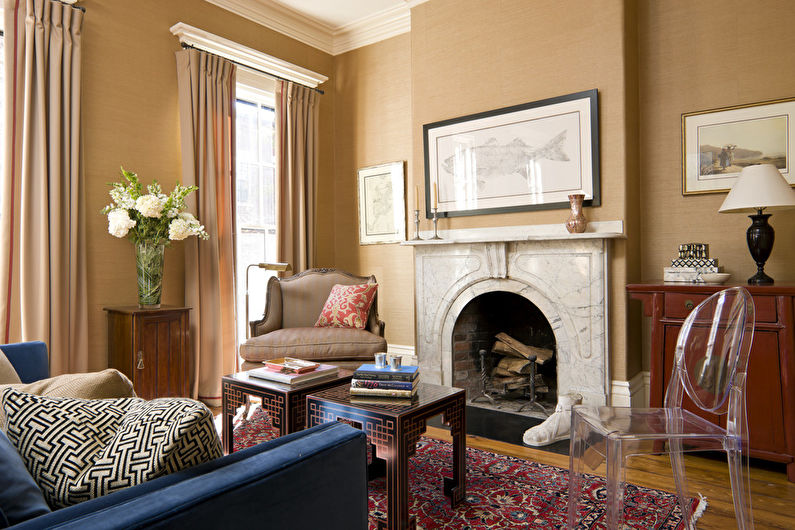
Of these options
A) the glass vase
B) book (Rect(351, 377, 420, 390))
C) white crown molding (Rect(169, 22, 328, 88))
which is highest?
white crown molding (Rect(169, 22, 328, 88))

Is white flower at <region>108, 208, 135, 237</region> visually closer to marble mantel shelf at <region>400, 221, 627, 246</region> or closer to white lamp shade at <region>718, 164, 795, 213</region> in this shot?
marble mantel shelf at <region>400, 221, 627, 246</region>

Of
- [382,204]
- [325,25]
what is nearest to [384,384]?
[382,204]

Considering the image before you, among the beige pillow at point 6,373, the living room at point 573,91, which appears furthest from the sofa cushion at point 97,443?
the living room at point 573,91

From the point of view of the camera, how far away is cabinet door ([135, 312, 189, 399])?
3166 millimetres

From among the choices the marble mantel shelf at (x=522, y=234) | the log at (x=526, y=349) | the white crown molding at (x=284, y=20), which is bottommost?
the log at (x=526, y=349)

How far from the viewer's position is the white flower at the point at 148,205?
10.5 ft

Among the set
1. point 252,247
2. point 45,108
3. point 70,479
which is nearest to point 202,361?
point 252,247

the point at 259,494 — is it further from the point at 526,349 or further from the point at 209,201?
the point at 209,201

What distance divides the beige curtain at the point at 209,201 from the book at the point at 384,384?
2.12 metres

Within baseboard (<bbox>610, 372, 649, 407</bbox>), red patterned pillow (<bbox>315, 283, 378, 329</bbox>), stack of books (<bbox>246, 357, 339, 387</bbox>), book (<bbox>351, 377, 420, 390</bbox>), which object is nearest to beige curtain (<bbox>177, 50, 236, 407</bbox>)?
red patterned pillow (<bbox>315, 283, 378, 329</bbox>)

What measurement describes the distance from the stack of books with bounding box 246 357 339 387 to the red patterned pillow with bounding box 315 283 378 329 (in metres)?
1.25

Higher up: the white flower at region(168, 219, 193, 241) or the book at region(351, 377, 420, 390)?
the white flower at region(168, 219, 193, 241)

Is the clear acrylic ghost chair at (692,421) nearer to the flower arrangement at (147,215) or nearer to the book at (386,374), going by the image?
the book at (386,374)

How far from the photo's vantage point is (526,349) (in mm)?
3701
